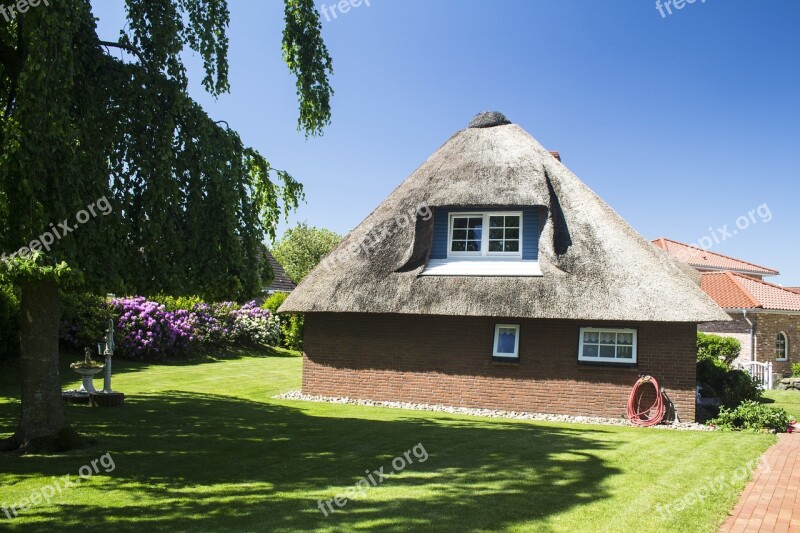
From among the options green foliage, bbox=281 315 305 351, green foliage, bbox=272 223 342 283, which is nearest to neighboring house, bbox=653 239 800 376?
green foliage, bbox=281 315 305 351

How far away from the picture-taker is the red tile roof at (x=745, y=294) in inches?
1009

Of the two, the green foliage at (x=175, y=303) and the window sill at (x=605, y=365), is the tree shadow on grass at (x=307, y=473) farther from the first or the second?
the green foliage at (x=175, y=303)

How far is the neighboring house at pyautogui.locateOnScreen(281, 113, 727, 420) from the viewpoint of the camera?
1315 cm

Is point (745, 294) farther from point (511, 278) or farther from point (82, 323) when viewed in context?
point (82, 323)

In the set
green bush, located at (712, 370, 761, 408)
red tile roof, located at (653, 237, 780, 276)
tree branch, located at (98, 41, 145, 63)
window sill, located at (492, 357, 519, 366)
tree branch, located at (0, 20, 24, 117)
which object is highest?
red tile roof, located at (653, 237, 780, 276)

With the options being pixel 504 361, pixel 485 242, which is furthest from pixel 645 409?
pixel 485 242

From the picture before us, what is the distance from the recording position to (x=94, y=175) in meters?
7.76

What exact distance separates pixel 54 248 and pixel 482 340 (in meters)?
9.51

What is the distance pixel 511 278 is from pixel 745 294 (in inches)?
679

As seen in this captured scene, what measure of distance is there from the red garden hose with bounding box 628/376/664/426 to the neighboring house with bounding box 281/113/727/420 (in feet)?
0.80

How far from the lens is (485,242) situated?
14.9m

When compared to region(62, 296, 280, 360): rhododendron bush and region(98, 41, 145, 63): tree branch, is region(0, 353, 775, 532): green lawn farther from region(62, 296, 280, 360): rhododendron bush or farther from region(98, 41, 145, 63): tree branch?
region(62, 296, 280, 360): rhododendron bush

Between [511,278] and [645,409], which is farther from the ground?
[511,278]

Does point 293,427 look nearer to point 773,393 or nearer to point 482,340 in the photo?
point 482,340
